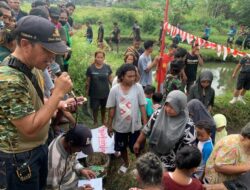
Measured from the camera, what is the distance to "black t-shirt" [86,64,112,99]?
545 cm

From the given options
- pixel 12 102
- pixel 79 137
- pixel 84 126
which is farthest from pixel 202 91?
pixel 12 102

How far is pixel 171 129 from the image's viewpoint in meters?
3.38

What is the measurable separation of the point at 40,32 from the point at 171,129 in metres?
2.00

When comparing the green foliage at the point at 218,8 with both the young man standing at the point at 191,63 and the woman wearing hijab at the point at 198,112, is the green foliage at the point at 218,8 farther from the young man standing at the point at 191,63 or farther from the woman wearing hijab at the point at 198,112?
the woman wearing hijab at the point at 198,112

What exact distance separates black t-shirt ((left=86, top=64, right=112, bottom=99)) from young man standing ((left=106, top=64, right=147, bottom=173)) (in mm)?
1309

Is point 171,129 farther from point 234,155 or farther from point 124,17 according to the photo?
point 124,17

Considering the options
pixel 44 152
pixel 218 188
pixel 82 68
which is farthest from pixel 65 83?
pixel 82 68

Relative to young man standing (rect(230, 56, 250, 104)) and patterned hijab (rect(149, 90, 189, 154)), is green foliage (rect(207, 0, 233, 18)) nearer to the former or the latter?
young man standing (rect(230, 56, 250, 104))

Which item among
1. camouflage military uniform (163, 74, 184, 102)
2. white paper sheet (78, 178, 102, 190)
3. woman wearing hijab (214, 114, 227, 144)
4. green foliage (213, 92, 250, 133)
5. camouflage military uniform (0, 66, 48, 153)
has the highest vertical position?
camouflage military uniform (0, 66, 48, 153)

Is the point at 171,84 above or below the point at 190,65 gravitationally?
above

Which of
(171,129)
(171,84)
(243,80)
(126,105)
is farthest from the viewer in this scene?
(243,80)

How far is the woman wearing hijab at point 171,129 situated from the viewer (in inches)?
132

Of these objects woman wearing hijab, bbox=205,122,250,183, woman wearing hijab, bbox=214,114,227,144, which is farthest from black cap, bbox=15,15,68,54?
woman wearing hijab, bbox=214,114,227,144

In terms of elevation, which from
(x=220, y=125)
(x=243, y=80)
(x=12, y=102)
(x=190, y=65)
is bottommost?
(x=243, y=80)
